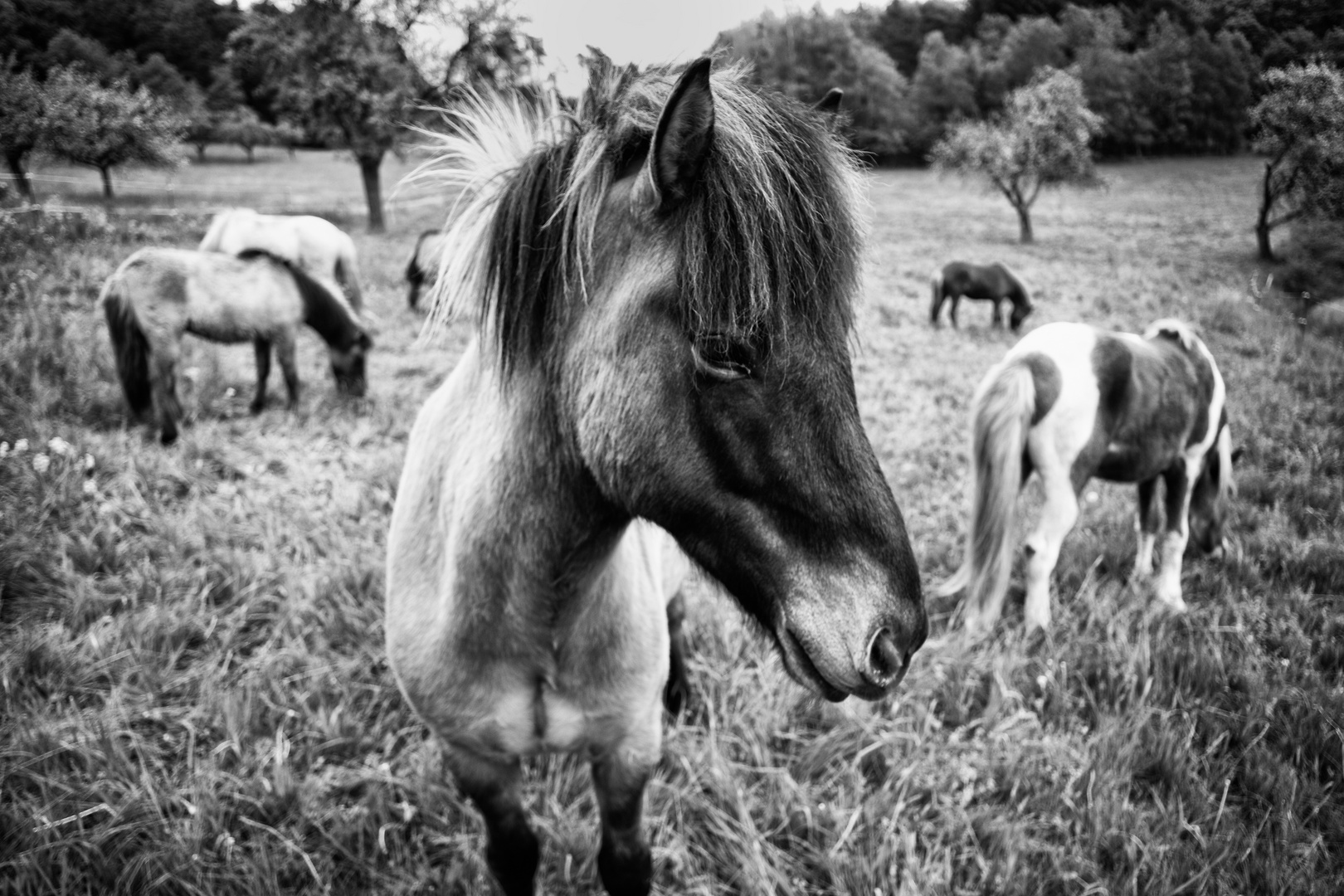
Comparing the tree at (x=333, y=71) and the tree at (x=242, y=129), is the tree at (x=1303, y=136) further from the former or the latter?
the tree at (x=242, y=129)

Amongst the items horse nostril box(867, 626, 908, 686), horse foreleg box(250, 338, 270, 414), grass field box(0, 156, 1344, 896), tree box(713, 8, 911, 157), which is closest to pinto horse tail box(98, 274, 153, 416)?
grass field box(0, 156, 1344, 896)

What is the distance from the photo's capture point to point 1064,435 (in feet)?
12.0

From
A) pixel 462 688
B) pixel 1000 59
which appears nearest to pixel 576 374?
pixel 462 688

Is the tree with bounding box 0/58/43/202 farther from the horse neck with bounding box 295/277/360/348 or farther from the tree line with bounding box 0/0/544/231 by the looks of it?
the horse neck with bounding box 295/277/360/348

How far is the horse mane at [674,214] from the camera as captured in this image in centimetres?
106

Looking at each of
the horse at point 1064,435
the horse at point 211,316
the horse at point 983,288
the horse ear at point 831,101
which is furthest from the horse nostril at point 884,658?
the horse at point 983,288

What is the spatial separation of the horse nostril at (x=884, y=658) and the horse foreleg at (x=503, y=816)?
49.7 inches

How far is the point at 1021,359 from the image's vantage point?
3.74 meters

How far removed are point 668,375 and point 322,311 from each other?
6.87 m

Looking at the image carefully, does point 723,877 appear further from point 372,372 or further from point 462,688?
point 372,372

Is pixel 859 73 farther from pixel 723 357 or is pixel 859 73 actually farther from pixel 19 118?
pixel 723 357

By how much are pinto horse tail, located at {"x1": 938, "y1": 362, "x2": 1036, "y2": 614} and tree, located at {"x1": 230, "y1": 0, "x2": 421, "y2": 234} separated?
20.7 m

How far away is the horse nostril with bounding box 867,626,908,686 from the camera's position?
1062mm

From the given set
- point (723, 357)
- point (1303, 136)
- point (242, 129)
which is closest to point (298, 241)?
point (723, 357)
